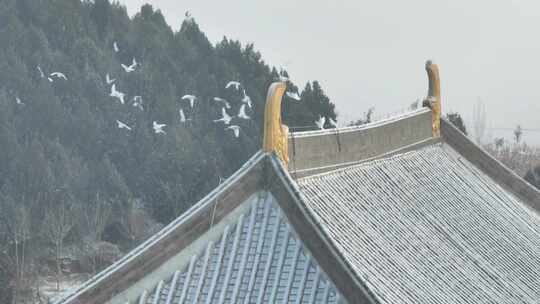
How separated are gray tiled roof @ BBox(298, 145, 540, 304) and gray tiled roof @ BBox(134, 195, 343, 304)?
429 millimetres

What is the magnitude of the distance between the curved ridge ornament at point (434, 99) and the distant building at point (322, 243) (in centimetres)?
237

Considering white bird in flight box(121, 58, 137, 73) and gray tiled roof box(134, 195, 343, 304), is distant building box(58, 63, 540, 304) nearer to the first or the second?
gray tiled roof box(134, 195, 343, 304)

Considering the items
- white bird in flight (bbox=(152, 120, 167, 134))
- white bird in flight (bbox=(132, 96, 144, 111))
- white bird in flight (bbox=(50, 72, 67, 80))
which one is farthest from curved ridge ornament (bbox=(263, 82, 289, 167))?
white bird in flight (bbox=(132, 96, 144, 111))

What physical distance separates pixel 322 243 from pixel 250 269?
948 millimetres

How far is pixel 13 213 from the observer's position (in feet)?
152

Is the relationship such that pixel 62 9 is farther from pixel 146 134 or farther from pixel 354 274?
pixel 354 274

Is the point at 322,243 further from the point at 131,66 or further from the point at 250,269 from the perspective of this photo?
the point at 131,66

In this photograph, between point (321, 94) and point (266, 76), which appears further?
point (266, 76)

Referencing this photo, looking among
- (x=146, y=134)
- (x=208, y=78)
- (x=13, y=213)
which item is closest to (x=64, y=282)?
(x=13, y=213)

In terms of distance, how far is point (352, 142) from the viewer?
1598 cm

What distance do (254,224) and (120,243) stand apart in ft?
115

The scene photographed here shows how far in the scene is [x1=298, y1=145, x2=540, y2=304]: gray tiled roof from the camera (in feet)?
45.2

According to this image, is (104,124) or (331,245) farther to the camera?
(104,124)

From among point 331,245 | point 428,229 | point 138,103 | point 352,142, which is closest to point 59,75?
point 138,103
